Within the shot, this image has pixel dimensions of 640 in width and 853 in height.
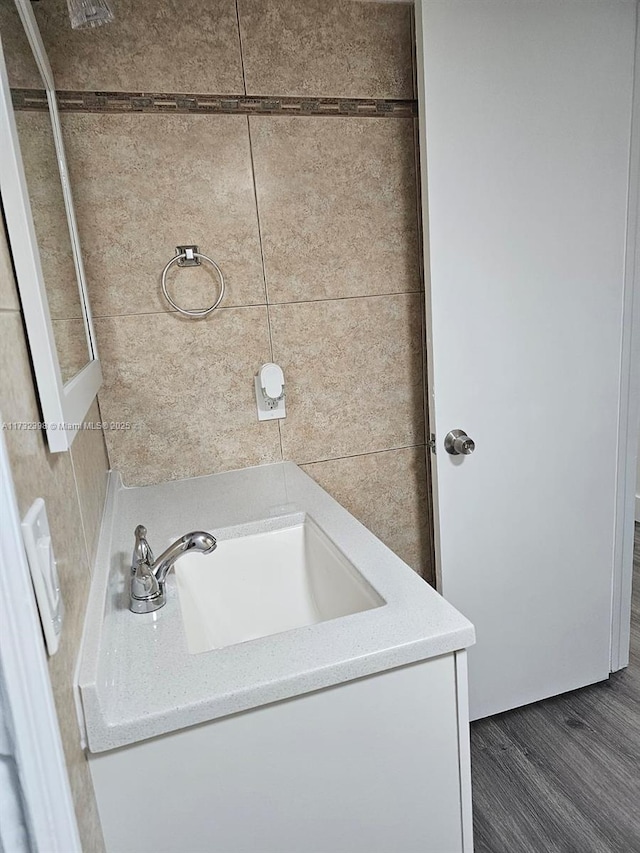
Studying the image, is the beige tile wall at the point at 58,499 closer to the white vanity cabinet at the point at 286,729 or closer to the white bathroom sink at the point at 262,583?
the white vanity cabinet at the point at 286,729

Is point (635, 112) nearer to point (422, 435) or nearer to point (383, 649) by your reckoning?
point (422, 435)

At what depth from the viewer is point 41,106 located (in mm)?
1084

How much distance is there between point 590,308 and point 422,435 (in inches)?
24.4

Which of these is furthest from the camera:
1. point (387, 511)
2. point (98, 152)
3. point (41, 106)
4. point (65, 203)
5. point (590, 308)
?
point (387, 511)

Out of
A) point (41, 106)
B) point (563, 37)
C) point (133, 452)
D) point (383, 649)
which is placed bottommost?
point (383, 649)

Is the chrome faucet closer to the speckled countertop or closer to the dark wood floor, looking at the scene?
the speckled countertop

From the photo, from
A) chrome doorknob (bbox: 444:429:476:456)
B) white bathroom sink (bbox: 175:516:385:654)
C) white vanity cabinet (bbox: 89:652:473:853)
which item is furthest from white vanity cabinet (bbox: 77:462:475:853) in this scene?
chrome doorknob (bbox: 444:429:476:456)

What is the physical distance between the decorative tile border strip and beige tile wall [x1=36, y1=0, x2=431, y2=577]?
19 mm

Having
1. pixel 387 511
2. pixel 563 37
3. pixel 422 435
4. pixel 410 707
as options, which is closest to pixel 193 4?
pixel 563 37

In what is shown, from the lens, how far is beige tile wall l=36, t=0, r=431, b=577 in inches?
58.8

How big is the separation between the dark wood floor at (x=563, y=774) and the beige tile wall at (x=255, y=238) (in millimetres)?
790

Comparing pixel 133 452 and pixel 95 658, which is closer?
pixel 95 658

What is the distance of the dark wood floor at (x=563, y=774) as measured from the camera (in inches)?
58.9

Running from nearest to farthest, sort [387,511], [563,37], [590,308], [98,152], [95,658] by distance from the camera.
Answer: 1. [95,658]
2. [98,152]
3. [563,37]
4. [590,308]
5. [387,511]
